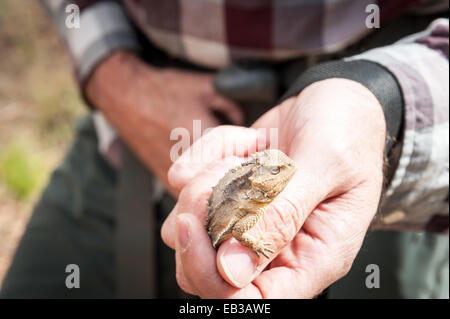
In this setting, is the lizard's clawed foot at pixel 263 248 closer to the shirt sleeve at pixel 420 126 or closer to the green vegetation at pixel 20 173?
the shirt sleeve at pixel 420 126

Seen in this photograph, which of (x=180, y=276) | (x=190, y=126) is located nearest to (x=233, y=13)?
(x=190, y=126)

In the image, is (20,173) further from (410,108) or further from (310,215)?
(410,108)

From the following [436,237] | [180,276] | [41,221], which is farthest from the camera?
[41,221]

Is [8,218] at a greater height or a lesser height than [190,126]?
lesser

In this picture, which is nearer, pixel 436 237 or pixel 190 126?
pixel 436 237

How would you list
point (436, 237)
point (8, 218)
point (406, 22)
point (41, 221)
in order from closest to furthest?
point (436, 237), point (406, 22), point (41, 221), point (8, 218)

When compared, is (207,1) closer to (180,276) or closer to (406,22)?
(406,22)

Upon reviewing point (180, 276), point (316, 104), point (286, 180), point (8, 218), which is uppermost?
point (316, 104)

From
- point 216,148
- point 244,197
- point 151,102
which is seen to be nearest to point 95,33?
point 151,102

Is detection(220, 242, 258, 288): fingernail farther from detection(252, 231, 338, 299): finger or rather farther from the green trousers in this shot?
the green trousers
